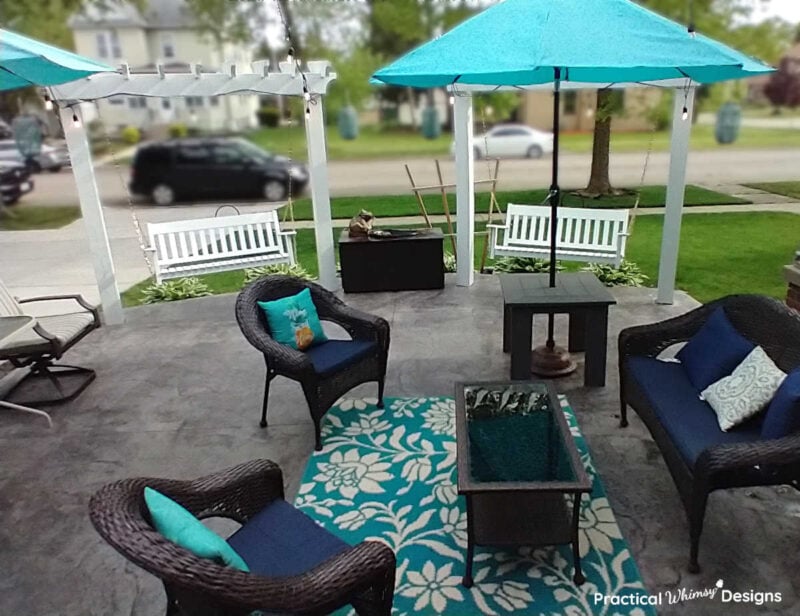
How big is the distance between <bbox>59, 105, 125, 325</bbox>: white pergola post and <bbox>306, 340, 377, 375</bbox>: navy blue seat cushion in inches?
113

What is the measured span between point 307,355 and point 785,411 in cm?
240

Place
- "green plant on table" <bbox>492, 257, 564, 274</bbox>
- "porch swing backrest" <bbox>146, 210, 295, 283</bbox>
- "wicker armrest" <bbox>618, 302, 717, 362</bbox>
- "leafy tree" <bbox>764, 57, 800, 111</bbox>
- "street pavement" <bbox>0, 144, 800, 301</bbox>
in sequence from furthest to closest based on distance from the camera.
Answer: "leafy tree" <bbox>764, 57, 800, 111</bbox> < "street pavement" <bbox>0, 144, 800, 301</bbox> < "green plant on table" <bbox>492, 257, 564, 274</bbox> < "porch swing backrest" <bbox>146, 210, 295, 283</bbox> < "wicker armrest" <bbox>618, 302, 717, 362</bbox>

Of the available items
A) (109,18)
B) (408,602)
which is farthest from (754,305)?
(109,18)

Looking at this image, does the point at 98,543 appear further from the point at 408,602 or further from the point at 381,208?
the point at 381,208

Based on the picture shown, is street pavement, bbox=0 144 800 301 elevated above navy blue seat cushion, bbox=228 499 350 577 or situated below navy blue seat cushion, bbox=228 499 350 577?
below

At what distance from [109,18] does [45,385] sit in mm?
9485

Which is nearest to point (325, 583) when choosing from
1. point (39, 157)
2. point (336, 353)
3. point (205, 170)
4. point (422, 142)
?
point (336, 353)

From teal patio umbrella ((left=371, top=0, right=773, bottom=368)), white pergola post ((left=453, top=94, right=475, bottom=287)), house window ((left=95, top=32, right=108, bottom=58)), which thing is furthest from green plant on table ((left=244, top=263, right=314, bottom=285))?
house window ((left=95, top=32, right=108, bottom=58))

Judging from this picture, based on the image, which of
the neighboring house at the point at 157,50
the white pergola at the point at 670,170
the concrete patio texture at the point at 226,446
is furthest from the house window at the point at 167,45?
the white pergola at the point at 670,170

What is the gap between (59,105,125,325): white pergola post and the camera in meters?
5.24

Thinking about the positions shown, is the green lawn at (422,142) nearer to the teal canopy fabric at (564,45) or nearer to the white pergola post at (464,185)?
the white pergola post at (464,185)

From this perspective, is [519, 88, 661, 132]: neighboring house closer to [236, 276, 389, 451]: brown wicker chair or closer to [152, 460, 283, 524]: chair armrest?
[236, 276, 389, 451]: brown wicker chair

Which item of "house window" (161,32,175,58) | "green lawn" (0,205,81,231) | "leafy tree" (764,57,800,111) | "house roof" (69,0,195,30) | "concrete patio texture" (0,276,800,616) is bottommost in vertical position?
"green lawn" (0,205,81,231)

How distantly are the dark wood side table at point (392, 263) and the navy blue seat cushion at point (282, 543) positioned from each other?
4.04 meters
